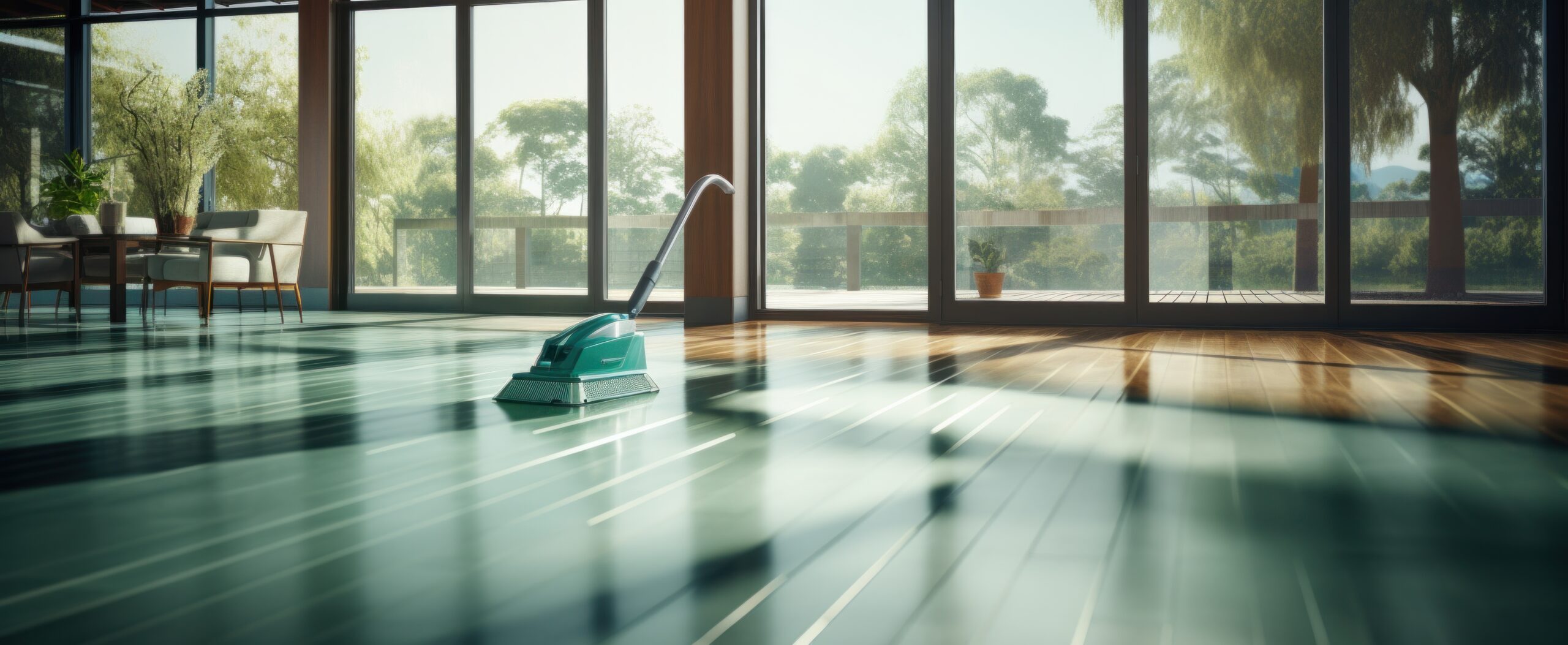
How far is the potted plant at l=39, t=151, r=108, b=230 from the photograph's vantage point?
7.30m

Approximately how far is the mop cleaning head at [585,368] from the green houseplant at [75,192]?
20.8ft

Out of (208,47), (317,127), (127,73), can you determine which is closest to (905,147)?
(317,127)

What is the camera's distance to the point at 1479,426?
2.25 meters

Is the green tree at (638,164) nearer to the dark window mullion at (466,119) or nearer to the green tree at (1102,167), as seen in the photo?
the dark window mullion at (466,119)

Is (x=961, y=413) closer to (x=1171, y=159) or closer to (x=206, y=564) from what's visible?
(x=206, y=564)

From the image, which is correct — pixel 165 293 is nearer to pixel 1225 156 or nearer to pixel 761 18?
pixel 761 18

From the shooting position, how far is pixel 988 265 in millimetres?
6316

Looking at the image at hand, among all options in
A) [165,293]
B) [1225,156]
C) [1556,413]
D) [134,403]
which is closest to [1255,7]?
[1225,156]

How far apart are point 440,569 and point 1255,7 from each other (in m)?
5.96

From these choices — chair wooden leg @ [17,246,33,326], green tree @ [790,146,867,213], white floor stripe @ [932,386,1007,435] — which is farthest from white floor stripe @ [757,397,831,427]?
chair wooden leg @ [17,246,33,326]

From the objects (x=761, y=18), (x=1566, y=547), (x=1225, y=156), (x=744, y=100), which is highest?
(x=761, y=18)

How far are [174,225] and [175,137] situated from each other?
2.70ft

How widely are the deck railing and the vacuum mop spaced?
12.1 feet

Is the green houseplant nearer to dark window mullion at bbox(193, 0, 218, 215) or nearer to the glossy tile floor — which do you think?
dark window mullion at bbox(193, 0, 218, 215)
